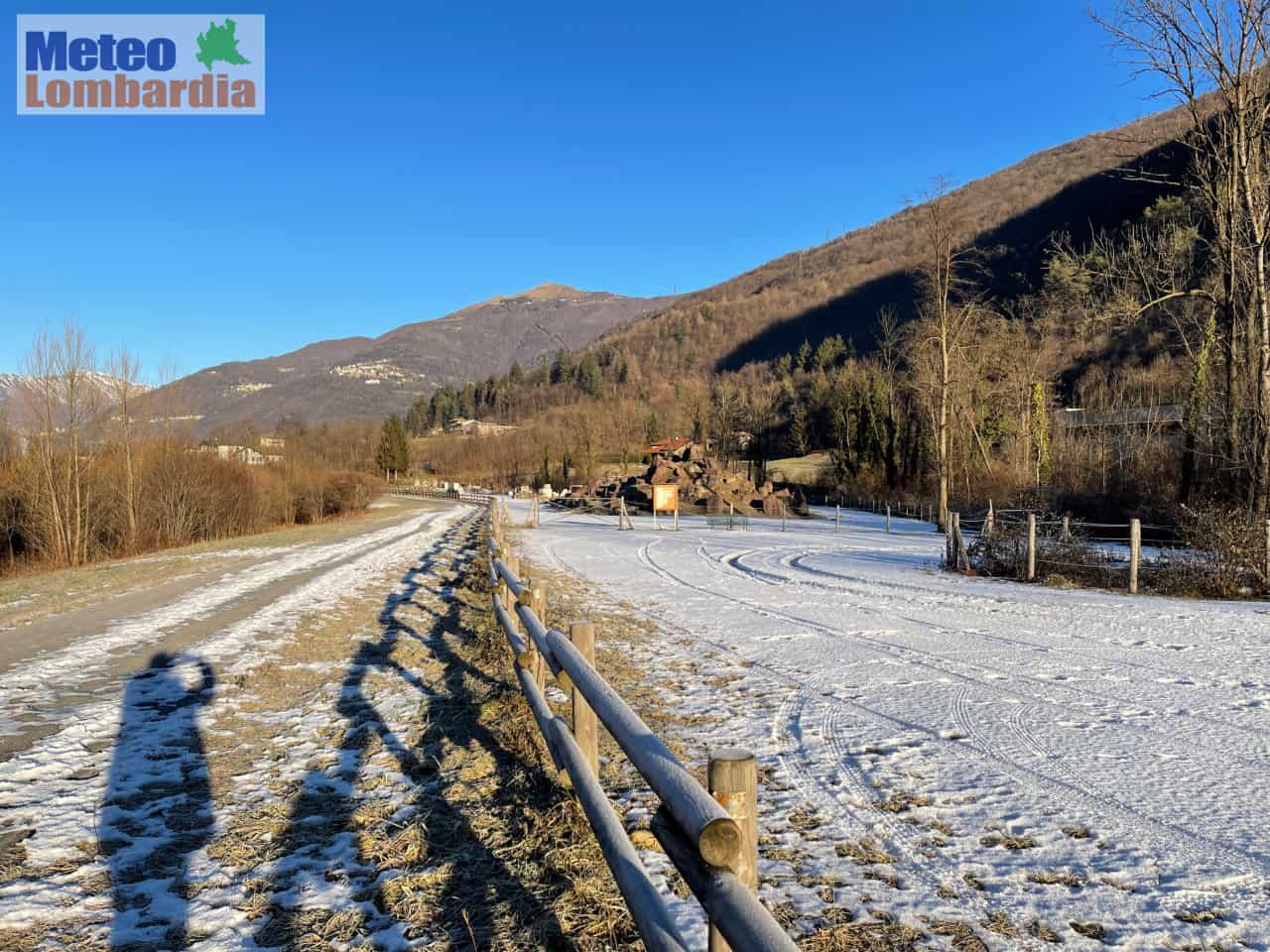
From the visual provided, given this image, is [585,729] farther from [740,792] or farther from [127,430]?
[127,430]

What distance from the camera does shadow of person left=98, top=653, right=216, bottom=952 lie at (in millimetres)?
3166

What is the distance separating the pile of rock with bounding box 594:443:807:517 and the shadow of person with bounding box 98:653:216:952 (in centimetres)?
3968

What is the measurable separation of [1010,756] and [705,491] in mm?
44558

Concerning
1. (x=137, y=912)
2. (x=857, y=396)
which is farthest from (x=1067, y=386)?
(x=137, y=912)

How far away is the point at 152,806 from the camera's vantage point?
428 cm

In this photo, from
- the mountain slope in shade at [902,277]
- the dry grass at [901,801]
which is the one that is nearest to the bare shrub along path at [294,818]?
the dry grass at [901,801]

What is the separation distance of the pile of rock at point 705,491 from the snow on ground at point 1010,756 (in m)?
34.7

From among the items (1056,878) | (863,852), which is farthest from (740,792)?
(1056,878)

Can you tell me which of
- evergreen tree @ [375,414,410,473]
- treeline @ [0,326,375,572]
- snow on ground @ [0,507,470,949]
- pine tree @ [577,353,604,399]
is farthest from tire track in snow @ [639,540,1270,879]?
pine tree @ [577,353,604,399]

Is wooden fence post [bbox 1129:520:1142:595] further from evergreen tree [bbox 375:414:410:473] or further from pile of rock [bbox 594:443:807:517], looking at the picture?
evergreen tree [bbox 375:414:410:473]

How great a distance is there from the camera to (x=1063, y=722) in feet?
18.3

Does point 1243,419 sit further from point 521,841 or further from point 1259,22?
point 521,841

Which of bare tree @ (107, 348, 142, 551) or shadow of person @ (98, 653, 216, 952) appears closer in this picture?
shadow of person @ (98, 653, 216, 952)

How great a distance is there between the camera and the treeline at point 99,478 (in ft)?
83.3
